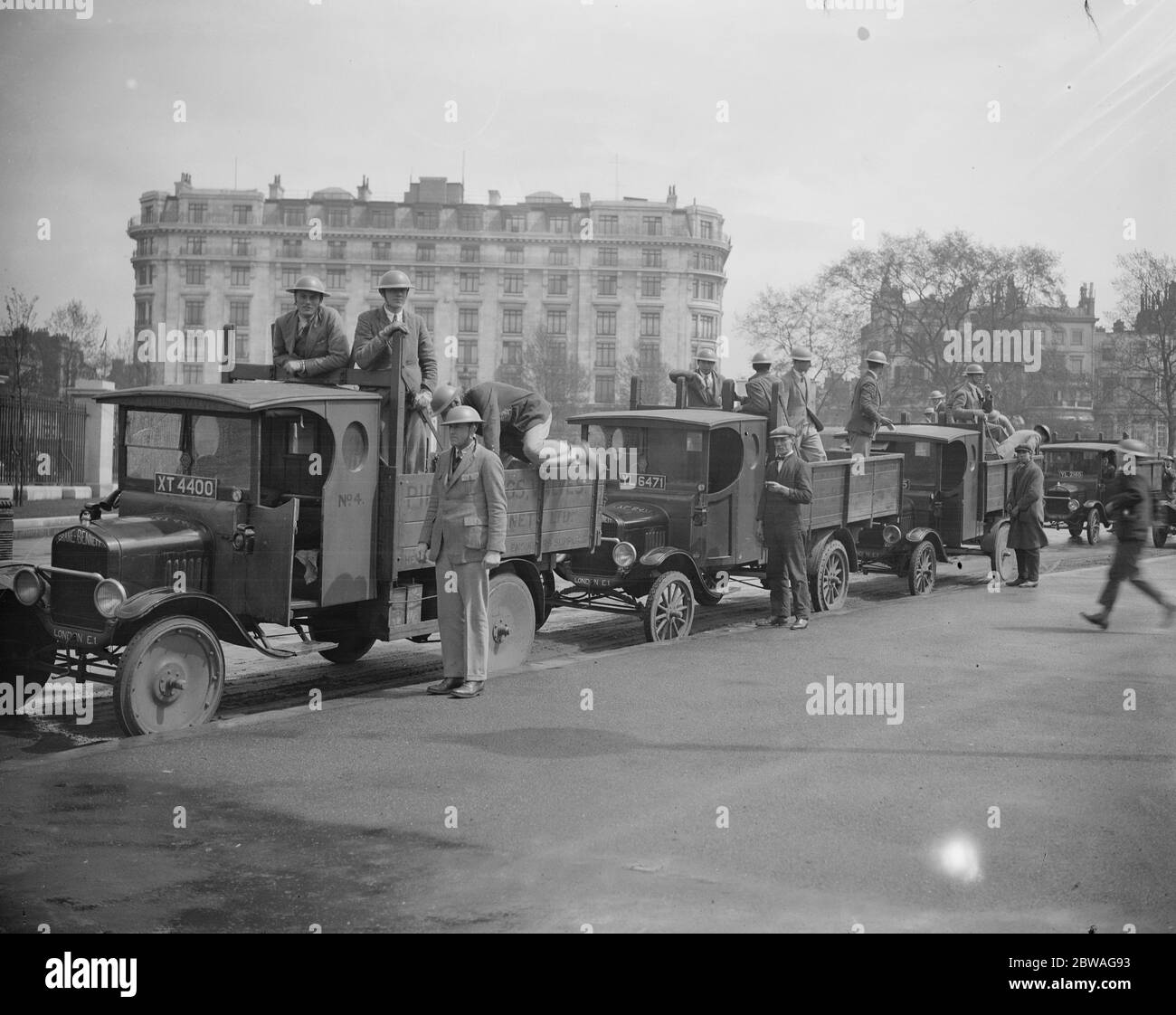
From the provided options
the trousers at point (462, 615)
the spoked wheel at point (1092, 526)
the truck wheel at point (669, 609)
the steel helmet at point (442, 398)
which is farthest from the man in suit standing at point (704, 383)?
the spoked wheel at point (1092, 526)

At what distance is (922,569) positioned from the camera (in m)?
17.0

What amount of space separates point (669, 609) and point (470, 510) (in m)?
3.63

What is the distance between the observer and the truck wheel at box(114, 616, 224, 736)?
8.16 m

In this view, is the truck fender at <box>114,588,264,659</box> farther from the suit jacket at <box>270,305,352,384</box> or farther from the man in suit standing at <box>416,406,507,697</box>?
the suit jacket at <box>270,305,352,384</box>

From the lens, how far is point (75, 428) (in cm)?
3055

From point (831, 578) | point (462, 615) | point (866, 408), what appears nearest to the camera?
point (462, 615)

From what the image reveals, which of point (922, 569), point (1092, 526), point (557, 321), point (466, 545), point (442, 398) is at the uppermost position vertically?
point (557, 321)

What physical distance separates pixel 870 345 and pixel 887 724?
46.9 meters

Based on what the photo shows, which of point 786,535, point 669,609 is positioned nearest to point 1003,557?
point 786,535

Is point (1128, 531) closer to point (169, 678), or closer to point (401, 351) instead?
point (401, 351)

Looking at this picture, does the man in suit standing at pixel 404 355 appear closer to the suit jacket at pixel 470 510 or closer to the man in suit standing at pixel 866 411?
the suit jacket at pixel 470 510

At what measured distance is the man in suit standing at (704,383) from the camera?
1534cm
